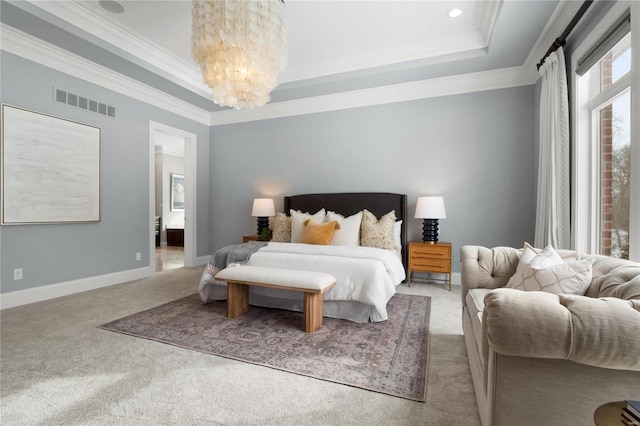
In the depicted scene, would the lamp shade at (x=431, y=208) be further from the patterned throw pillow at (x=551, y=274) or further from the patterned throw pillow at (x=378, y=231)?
the patterned throw pillow at (x=551, y=274)

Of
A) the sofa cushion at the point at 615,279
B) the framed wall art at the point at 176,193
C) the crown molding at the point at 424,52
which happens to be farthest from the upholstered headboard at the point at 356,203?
the framed wall art at the point at 176,193

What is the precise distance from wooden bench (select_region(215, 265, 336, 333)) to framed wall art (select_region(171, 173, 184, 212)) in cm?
716

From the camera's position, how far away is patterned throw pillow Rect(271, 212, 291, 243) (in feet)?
15.6

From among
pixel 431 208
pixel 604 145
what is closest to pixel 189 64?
pixel 431 208

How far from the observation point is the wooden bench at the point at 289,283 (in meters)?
2.54

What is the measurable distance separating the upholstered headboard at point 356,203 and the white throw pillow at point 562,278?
2572mm

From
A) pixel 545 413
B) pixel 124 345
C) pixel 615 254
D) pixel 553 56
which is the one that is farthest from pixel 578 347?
pixel 553 56

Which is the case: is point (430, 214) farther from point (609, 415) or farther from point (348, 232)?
point (609, 415)

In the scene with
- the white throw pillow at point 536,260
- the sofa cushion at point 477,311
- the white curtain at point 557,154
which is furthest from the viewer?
the white curtain at point 557,154

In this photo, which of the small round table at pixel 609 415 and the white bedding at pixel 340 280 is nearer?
the small round table at pixel 609 415

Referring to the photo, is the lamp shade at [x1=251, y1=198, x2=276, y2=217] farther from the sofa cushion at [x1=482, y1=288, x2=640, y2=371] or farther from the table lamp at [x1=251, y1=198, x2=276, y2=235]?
the sofa cushion at [x1=482, y1=288, x2=640, y2=371]

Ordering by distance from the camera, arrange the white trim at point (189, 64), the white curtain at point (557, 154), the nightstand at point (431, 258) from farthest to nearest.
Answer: the nightstand at point (431, 258) → the white trim at point (189, 64) → the white curtain at point (557, 154)

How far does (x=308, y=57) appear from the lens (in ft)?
13.5

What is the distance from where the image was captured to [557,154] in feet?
9.71
